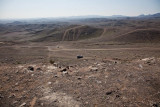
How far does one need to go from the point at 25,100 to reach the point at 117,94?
21.2 feet

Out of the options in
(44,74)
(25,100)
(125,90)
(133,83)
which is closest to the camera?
(25,100)

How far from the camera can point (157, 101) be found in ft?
26.8

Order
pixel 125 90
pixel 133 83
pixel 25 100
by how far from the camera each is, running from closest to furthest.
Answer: pixel 25 100 < pixel 125 90 < pixel 133 83

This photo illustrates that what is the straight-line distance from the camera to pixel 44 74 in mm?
13414

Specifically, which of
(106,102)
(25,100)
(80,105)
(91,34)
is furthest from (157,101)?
(91,34)

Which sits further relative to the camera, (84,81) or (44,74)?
(44,74)

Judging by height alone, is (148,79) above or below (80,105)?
above

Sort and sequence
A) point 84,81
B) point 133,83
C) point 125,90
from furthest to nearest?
point 84,81, point 133,83, point 125,90

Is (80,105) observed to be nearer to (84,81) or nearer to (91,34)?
(84,81)

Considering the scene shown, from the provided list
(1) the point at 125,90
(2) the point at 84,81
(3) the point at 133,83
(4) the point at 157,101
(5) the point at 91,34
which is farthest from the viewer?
(5) the point at 91,34

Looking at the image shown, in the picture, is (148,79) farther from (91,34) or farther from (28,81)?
(91,34)

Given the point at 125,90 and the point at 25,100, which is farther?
the point at 125,90

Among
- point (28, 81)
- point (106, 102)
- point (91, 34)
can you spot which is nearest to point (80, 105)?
point (106, 102)

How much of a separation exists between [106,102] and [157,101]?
3.19 m
